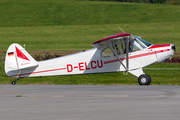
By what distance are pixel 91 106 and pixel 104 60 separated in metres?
6.27

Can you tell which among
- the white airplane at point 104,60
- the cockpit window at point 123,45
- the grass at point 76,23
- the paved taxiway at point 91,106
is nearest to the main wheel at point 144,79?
the white airplane at point 104,60

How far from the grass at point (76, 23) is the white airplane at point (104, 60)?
15675 mm

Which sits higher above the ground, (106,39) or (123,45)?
(106,39)

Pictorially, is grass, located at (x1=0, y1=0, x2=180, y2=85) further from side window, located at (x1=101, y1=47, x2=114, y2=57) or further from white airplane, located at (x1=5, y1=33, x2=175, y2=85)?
side window, located at (x1=101, y1=47, x2=114, y2=57)

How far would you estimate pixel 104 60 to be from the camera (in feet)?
47.6

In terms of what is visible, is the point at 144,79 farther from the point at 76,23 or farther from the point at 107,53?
the point at 76,23

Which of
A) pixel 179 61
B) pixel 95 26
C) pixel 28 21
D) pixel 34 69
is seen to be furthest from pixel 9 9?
pixel 34 69

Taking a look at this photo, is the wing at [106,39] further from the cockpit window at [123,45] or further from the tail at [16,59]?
the tail at [16,59]

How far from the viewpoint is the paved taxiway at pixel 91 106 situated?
286 inches

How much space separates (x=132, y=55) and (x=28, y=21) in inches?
1380

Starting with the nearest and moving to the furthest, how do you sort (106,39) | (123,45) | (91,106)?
(91,106)
(106,39)
(123,45)

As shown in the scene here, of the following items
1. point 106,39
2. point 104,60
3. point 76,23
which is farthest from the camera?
point 76,23

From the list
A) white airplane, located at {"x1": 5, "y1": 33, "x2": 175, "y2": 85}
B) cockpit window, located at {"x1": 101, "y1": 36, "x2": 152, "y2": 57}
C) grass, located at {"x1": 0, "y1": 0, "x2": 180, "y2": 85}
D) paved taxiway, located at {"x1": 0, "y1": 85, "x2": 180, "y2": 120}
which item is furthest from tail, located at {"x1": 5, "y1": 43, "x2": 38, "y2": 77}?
grass, located at {"x1": 0, "y1": 0, "x2": 180, "y2": 85}

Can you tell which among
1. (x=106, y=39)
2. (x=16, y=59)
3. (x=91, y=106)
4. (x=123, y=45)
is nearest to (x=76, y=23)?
(x=16, y=59)
